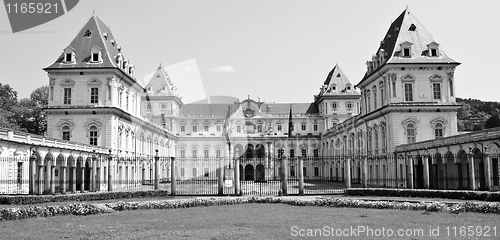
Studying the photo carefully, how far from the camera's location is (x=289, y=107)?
317 ft

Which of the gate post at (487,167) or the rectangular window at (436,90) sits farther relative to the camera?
the rectangular window at (436,90)

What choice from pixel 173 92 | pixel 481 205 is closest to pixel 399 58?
pixel 481 205

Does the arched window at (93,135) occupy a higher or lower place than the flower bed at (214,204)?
higher

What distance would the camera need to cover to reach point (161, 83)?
90.7 m

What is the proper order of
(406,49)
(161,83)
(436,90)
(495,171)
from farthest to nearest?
(161,83), (406,49), (436,90), (495,171)

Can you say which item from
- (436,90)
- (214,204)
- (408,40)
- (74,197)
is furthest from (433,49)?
(74,197)

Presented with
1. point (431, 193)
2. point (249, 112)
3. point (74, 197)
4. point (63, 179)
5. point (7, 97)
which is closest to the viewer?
point (431, 193)

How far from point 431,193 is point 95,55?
34.8 meters

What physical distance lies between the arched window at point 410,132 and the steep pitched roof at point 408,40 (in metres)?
6.13

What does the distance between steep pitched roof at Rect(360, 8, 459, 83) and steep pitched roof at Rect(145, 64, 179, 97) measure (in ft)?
158

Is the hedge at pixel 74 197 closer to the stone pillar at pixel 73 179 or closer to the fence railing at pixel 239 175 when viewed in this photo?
the fence railing at pixel 239 175

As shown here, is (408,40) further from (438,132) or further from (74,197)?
(74,197)

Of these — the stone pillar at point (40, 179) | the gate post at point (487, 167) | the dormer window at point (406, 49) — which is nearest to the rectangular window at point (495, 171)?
the gate post at point (487, 167)

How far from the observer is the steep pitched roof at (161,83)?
294 ft
